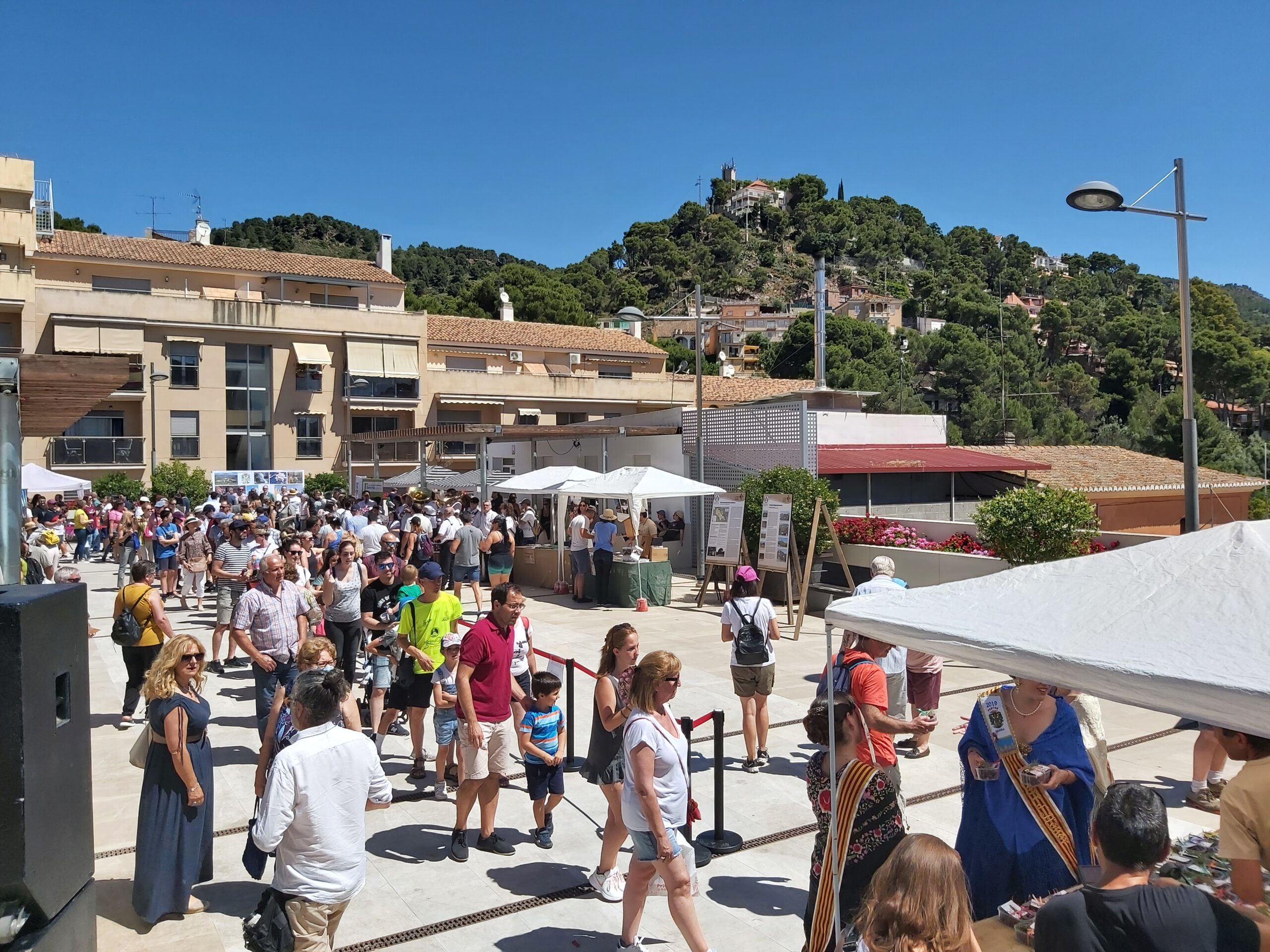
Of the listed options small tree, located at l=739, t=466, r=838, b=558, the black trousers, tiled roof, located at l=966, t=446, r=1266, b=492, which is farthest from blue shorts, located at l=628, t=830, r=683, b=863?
tiled roof, located at l=966, t=446, r=1266, b=492

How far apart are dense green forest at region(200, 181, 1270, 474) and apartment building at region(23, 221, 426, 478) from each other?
21.0 meters

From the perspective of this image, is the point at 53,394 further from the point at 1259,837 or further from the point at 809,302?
the point at 809,302

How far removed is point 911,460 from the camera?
23.6 m

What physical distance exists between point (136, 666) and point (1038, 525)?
10.6 metres

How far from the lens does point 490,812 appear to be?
5789 mm

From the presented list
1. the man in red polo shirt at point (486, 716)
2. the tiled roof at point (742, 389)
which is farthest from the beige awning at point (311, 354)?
the man in red polo shirt at point (486, 716)

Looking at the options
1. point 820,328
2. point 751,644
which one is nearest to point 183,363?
point 820,328

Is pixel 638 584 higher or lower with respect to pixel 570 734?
higher

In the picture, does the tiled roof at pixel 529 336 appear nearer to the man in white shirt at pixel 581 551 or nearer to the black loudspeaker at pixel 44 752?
the man in white shirt at pixel 581 551

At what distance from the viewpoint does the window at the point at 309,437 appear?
1791 inches

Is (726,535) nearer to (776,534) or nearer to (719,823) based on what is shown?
(776,534)

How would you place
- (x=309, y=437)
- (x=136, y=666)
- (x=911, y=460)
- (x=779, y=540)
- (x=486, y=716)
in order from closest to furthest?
(x=486, y=716) < (x=136, y=666) < (x=779, y=540) < (x=911, y=460) < (x=309, y=437)

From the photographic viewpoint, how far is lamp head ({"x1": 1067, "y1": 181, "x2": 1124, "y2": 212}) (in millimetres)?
9258

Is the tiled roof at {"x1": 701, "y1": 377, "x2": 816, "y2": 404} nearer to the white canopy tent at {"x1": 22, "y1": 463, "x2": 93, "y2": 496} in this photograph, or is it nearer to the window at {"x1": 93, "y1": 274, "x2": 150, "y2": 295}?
the window at {"x1": 93, "y1": 274, "x2": 150, "y2": 295}
